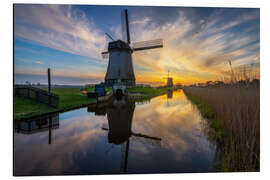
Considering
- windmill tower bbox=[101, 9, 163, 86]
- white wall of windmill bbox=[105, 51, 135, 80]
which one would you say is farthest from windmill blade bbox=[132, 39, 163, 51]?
white wall of windmill bbox=[105, 51, 135, 80]

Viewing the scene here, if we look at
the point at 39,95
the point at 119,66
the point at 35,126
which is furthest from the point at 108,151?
the point at 119,66

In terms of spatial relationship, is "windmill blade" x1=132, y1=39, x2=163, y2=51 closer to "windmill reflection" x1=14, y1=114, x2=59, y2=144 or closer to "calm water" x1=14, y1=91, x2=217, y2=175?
"calm water" x1=14, y1=91, x2=217, y2=175

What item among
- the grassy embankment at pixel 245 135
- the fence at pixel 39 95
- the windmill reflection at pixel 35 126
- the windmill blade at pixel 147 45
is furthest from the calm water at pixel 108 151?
the windmill blade at pixel 147 45

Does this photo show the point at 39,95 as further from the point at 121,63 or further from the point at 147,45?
the point at 147,45

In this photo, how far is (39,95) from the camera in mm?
6684

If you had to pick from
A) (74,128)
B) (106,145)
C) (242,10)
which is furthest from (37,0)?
(242,10)

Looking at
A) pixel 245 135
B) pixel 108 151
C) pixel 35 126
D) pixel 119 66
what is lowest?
pixel 108 151

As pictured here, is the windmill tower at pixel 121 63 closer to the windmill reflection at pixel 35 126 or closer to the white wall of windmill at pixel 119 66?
the white wall of windmill at pixel 119 66

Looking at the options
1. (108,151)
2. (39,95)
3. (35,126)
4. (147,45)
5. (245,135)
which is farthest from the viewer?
(147,45)

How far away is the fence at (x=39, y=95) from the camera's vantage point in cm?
645

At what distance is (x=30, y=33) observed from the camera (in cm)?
382

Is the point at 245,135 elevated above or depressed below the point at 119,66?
below

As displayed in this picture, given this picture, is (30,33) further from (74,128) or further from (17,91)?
(17,91)

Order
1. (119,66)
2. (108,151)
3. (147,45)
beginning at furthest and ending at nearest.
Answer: (147,45) → (119,66) → (108,151)
